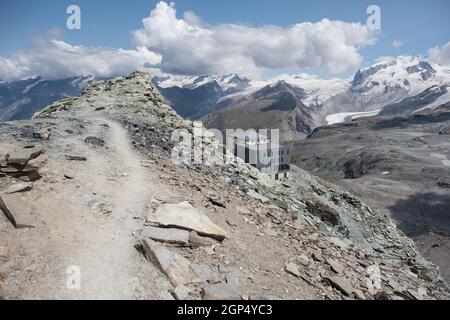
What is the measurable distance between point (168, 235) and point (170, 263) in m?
1.82

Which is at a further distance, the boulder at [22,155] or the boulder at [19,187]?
the boulder at [22,155]

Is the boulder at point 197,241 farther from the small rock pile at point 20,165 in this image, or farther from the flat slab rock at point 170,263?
the small rock pile at point 20,165

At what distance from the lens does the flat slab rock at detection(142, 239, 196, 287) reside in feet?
38.5

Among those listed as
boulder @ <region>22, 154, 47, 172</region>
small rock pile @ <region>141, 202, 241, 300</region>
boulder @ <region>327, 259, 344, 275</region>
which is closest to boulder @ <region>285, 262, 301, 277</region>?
boulder @ <region>327, 259, 344, 275</region>

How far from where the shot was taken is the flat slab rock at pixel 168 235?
1360 centimetres

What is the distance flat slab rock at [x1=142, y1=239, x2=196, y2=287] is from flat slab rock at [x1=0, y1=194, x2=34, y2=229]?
15.2 feet

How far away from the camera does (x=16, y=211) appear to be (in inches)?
539

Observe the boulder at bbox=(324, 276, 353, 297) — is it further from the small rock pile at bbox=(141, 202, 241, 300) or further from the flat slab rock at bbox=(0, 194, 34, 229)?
the flat slab rock at bbox=(0, 194, 34, 229)

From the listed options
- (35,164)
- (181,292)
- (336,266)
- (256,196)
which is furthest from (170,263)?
(256,196)

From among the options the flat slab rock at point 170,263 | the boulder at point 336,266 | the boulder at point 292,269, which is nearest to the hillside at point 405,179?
the boulder at point 336,266

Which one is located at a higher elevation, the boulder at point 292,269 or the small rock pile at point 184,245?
the small rock pile at point 184,245

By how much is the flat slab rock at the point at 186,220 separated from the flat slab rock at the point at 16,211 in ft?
15.0

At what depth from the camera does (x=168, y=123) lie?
104 ft

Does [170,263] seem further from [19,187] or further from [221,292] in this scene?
[19,187]
